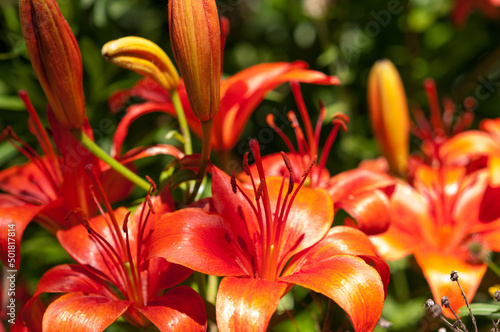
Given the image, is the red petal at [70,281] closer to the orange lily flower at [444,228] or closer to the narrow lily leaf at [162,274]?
the narrow lily leaf at [162,274]

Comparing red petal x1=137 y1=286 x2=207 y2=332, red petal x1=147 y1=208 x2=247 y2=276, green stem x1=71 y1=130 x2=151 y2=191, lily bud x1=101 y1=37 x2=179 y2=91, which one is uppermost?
lily bud x1=101 y1=37 x2=179 y2=91

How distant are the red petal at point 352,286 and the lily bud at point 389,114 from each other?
43 centimetres

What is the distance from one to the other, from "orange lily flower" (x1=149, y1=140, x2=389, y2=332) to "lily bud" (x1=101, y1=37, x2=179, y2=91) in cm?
15

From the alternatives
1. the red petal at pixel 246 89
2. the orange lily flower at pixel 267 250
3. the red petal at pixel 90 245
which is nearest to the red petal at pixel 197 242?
the orange lily flower at pixel 267 250

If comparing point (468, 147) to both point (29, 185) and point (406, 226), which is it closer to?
point (406, 226)

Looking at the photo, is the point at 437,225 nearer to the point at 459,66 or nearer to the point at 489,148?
the point at 489,148

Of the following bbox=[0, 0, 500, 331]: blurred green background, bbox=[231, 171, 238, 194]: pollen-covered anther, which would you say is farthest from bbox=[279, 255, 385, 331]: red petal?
bbox=[0, 0, 500, 331]: blurred green background

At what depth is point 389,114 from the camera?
100 cm

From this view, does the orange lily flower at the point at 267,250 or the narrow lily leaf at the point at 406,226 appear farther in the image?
the narrow lily leaf at the point at 406,226

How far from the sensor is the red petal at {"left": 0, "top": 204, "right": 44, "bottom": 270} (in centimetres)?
67

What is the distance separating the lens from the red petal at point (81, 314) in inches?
22.7

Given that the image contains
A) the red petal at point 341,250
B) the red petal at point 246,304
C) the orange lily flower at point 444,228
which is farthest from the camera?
the orange lily flower at point 444,228

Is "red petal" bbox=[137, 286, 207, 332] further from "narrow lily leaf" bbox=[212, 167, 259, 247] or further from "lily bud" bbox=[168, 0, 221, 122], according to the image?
"lily bud" bbox=[168, 0, 221, 122]

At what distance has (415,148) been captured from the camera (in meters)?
1.36
